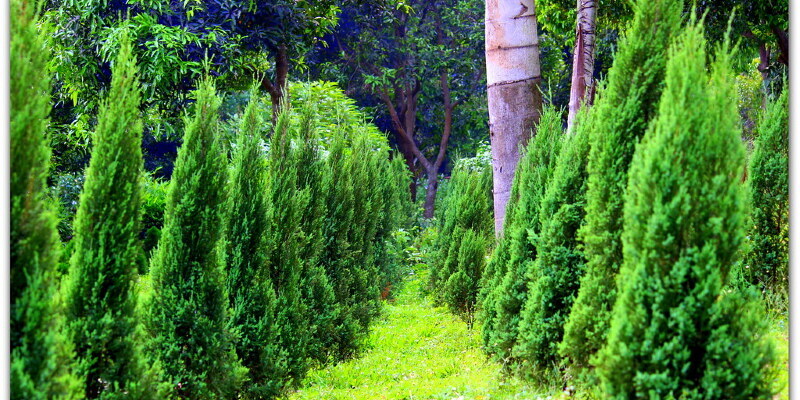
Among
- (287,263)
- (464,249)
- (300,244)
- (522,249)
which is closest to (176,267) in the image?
(287,263)

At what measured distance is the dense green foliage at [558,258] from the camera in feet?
→ 18.1

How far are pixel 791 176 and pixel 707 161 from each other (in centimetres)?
65

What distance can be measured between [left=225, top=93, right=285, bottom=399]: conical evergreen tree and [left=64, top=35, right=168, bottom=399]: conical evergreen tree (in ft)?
6.78

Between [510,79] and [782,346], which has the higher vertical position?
[510,79]

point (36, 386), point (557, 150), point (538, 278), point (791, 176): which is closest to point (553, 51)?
point (557, 150)

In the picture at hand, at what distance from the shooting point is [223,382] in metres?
5.49

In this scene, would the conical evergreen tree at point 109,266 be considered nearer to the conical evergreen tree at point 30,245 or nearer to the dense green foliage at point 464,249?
the conical evergreen tree at point 30,245

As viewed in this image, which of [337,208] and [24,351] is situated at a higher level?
[337,208]

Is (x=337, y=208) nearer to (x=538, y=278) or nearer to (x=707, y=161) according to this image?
(x=538, y=278)

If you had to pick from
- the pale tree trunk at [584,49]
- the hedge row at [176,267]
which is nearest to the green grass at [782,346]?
the pale tree trunk at [584,49]

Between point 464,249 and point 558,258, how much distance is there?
5.23 m

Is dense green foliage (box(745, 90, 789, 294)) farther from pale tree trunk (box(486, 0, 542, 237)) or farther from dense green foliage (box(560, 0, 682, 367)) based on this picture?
dense green foliage (box(560, 0, 682, 367))

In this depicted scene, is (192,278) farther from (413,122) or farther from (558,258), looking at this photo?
(413,122)

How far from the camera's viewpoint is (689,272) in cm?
358
